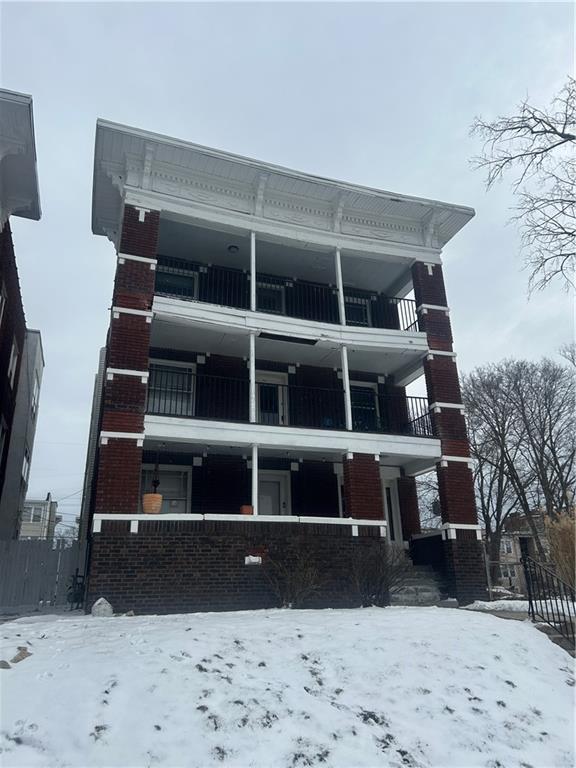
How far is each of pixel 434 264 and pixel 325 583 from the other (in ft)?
32.6

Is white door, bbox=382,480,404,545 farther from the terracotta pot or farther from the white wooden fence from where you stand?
the white wooden fence

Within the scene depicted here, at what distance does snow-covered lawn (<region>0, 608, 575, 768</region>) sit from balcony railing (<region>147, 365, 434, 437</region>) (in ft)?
25.5

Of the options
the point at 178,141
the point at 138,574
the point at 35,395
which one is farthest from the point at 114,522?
the point at 35,395

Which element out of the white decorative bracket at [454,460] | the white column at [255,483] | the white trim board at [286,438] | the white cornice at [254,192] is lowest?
the white column at [255,483]

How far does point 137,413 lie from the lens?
12578 millimetres

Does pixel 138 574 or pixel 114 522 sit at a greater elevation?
pixel 114 522

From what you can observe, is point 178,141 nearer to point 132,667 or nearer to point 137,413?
point 137,413

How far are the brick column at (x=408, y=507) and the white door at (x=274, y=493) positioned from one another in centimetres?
376

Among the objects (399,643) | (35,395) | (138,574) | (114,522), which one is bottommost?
(399,643)

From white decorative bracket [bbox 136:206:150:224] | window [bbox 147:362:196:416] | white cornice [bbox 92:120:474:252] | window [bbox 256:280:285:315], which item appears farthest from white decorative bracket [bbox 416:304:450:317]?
white decorative bracket [bbox 136:206:150:224]

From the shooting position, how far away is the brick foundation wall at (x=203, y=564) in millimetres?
11164

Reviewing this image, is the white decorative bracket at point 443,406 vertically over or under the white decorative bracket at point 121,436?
over

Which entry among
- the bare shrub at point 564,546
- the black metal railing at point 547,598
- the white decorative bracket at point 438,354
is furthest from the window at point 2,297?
the bare shrub at point 564,546

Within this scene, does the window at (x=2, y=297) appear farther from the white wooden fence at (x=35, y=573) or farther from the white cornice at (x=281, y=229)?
the white wooden fence at (x=35, y=573)
